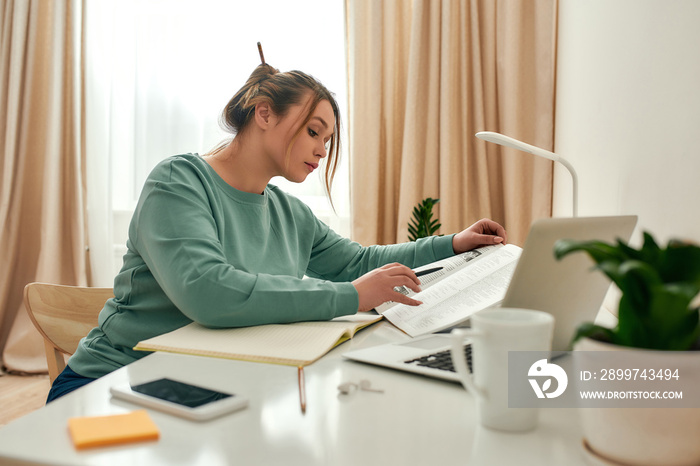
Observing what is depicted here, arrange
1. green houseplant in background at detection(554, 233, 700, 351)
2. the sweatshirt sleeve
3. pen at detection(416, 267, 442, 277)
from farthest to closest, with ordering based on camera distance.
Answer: pen at detection(416, 267, 442, 277)
the sweatshirt sleeve
green houseplant in background at detection(554, 233, 700, 351)

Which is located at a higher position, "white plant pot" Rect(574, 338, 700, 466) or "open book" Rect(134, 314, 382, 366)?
"white plant pot" Rect(574, 338, 700, 466)

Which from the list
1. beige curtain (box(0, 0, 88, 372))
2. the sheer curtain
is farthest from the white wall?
beige curtain (box(0, 0, 88, 372))

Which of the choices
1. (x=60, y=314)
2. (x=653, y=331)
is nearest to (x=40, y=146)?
(x=60, y=314)

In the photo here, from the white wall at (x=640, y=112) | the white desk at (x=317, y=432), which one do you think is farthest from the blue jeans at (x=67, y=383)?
the white wall at (x=640, y=112)

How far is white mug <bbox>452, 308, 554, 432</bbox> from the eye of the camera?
1.55 ft

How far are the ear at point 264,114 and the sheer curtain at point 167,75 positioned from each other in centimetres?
129

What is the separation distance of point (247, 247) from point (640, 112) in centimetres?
80

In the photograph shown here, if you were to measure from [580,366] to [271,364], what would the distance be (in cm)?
39

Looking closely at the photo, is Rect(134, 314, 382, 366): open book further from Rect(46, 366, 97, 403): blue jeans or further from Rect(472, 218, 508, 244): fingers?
Rect(472, 218, 508, 244): fingers

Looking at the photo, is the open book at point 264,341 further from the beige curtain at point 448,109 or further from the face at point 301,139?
the beige curtain at point 448,109

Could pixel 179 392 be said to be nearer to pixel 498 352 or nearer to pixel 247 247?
pixel 498 352

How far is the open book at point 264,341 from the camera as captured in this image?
723 mm

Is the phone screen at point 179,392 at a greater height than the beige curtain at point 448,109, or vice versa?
the beige curtain at point 448,109

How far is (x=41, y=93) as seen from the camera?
2709 millimetres
